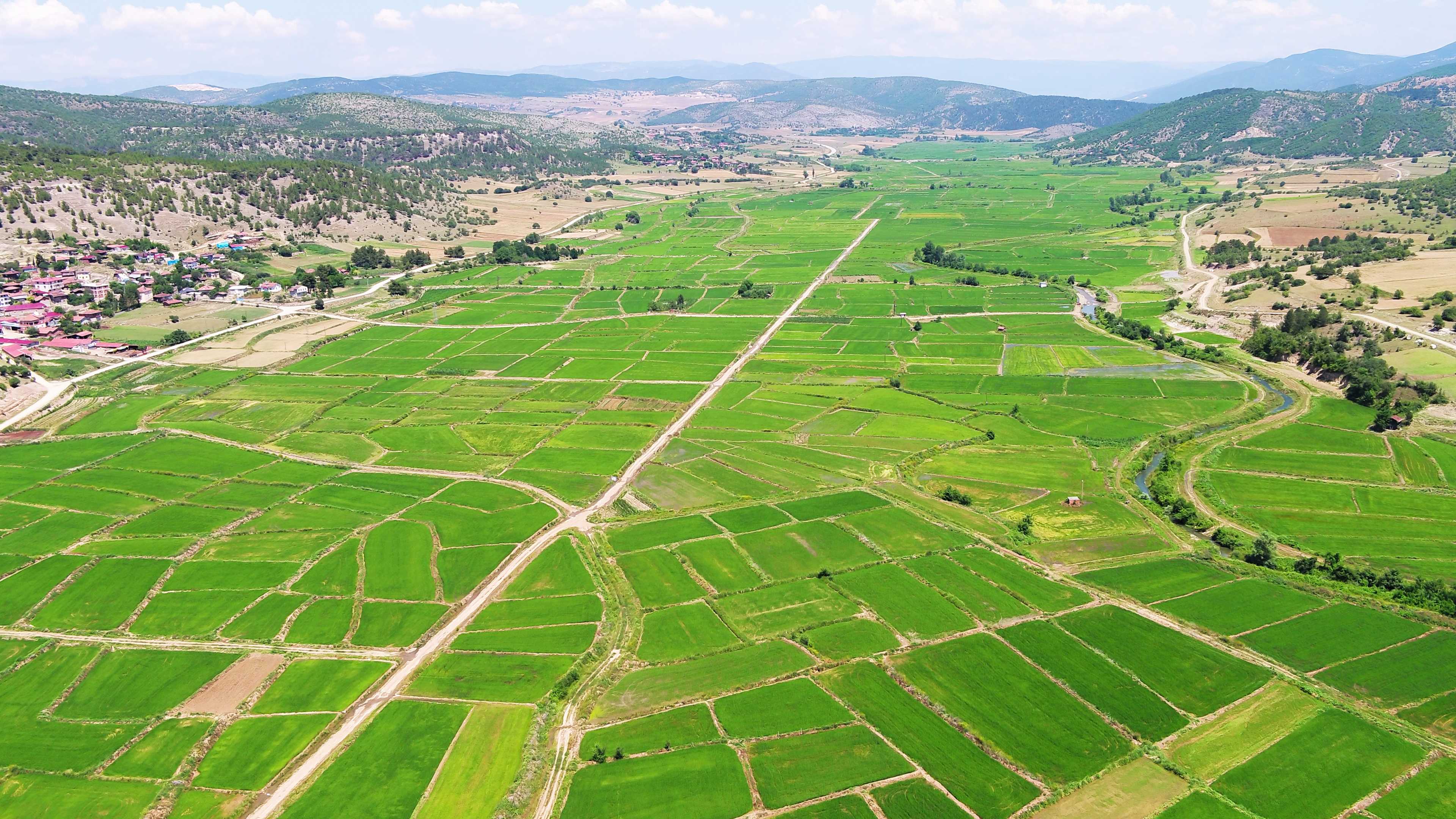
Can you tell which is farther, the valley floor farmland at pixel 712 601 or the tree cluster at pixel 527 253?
the tree cluster at pixel 527 253

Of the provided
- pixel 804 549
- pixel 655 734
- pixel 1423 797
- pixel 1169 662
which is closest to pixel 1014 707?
pixel 1169 662

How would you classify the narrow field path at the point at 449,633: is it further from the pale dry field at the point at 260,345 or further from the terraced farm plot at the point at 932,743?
the pale dry field at the point at 260,345

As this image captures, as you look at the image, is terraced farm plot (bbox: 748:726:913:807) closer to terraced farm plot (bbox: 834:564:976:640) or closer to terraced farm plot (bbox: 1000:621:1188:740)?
terraced farm plot (bbox: 834:564:976:640)

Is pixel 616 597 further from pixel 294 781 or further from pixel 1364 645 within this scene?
pixel 1364 645

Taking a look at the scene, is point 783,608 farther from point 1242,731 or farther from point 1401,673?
point 1401,673

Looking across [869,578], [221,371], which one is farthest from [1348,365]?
[221,371]

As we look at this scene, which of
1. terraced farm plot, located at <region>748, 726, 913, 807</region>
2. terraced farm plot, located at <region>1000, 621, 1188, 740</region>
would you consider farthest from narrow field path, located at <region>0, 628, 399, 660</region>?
terraced farm plot, located at <region>1000, 621, 1188, 740</region>

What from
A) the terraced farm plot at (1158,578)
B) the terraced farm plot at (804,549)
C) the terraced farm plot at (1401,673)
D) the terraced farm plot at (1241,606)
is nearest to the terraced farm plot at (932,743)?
the terraced farm plot at (804,549)
